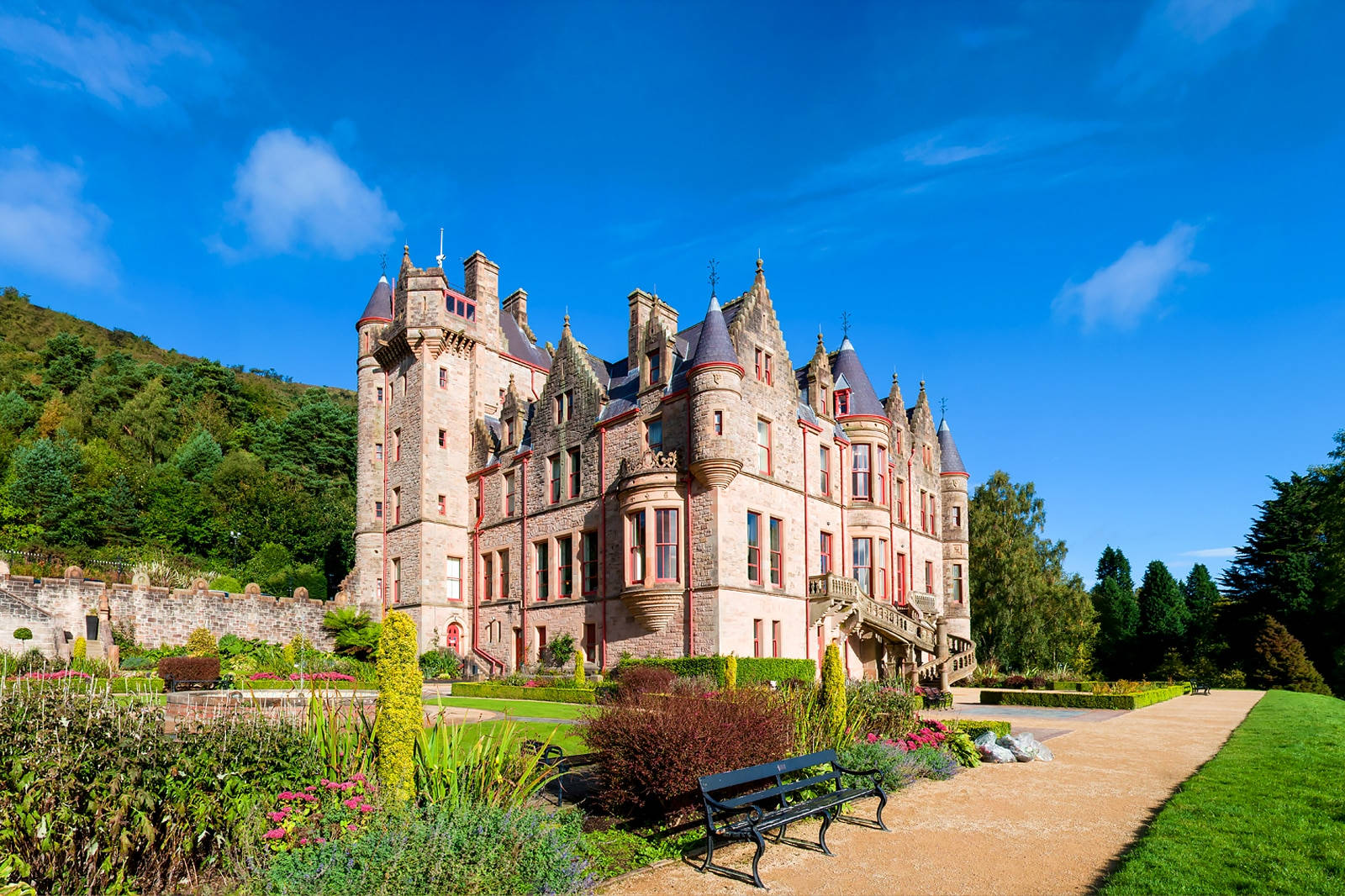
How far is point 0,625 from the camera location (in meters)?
30.9

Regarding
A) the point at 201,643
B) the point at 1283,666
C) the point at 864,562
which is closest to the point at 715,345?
the point at 864,562

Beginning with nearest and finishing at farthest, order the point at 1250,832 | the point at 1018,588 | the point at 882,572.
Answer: the point at 1250,832 < the point at 882,572 < the point at 1018,588

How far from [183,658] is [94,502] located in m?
34.0

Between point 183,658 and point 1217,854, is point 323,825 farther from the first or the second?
point 183,658

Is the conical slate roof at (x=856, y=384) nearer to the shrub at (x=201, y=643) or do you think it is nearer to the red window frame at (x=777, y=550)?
the red window frame at (x=777, y=550)

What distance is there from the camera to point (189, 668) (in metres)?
25.5

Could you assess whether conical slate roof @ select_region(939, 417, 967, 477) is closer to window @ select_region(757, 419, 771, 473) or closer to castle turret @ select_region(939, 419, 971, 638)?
castle turret @ select_region(939, 419, 971, 638)

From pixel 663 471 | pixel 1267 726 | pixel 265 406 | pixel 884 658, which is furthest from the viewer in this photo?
pixel 265 406

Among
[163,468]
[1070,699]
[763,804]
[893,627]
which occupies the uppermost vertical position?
[163,468]

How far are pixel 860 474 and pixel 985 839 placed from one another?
27.2m

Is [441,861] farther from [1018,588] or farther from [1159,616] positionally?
[1159,616]

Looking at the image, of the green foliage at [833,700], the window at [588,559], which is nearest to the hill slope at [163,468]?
the window at [588,559]

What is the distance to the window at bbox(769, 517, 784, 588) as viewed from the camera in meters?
30.7

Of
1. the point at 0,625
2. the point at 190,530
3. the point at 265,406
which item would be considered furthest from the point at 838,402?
the point at 265,406
